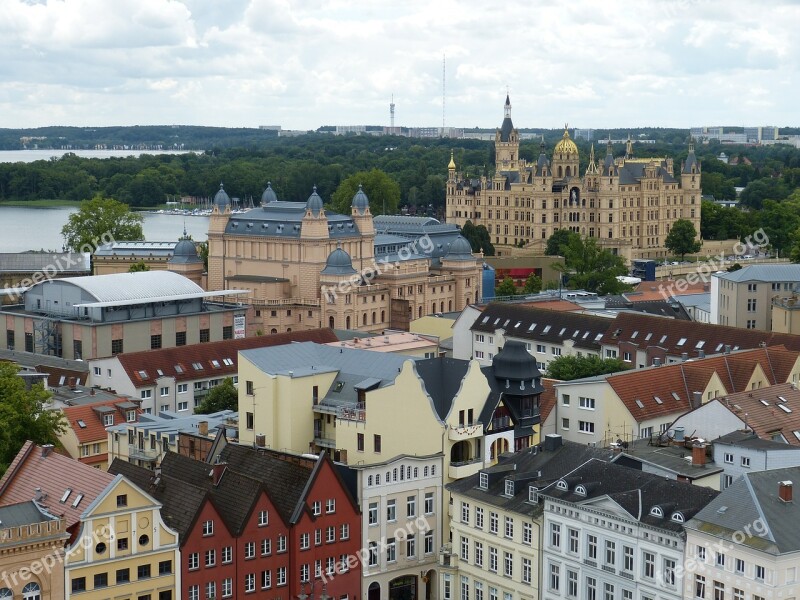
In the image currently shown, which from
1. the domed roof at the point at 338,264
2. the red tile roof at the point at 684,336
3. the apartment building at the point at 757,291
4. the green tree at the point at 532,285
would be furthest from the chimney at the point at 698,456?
the green tree at the point at 532,285

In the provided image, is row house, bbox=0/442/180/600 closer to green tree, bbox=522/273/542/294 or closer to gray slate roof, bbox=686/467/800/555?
gray slate roof, bbox=686/467/800/555

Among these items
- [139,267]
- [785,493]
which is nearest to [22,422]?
[785,493]

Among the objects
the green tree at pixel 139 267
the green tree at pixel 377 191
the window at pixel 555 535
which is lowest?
the window at pixel 555 535

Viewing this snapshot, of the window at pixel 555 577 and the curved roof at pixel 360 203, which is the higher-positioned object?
the curved roof at pixel 360 203

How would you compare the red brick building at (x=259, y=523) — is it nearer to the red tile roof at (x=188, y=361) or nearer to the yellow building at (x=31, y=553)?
the yellow building at (x=31, y=553)

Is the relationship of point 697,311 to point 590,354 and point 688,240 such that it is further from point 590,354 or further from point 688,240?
point 688,240

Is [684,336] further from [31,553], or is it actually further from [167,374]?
[31,553]
